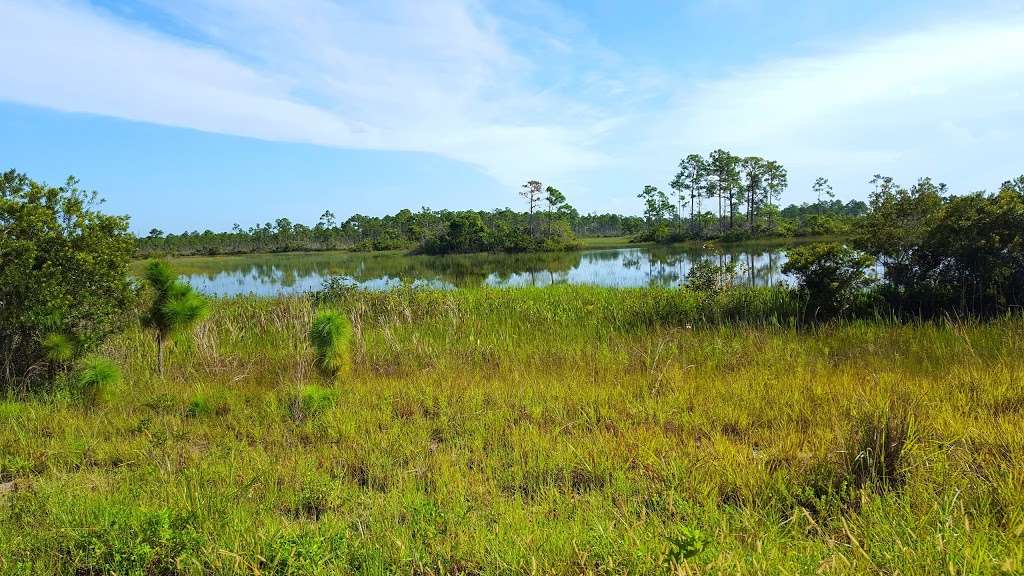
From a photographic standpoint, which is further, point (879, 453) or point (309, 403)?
point (309, 403)

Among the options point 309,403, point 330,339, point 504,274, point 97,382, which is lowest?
point 504,274

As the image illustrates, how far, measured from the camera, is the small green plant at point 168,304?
20.1 feet

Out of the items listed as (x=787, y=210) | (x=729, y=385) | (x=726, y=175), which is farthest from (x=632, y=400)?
(x=787, y=210)

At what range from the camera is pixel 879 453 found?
2.91m

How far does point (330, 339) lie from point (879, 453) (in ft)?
16.1

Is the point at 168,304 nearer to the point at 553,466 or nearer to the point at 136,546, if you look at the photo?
the point at 136,546

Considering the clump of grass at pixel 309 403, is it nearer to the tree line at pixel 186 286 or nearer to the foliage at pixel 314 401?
the foliage at pixel 314 401

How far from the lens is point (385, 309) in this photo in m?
12.2

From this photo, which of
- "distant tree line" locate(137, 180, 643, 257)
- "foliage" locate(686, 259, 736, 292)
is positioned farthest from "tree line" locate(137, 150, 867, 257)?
"foliage" locate(686, 259, 736, 292)

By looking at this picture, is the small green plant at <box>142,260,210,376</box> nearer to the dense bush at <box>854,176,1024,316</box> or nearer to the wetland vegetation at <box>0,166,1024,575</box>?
the wetland vegetation at <box>0,166,1024,575</box>

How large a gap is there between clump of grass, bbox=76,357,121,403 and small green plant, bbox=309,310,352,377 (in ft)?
6.53

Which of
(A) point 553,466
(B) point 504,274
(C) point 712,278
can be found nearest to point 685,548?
(A) point 553,466

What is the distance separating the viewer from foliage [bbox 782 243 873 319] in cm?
859

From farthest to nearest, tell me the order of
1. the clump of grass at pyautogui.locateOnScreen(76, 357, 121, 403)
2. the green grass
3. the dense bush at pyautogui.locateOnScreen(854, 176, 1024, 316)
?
1. the dense bush at pyautogui.locateOnScreen(854, 176, 1024, 316)
2. the clump of grass at pyautogui.locateOnScreen(76, 357, 121, 403)
3. the green grass
